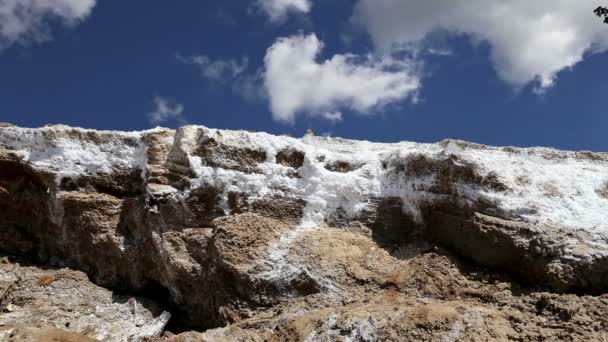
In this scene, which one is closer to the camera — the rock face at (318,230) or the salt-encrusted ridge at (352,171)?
the rock face at (318,230)

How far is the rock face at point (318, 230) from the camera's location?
11883 millimetres

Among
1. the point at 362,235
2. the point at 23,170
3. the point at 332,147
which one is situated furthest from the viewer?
the point at 332,147

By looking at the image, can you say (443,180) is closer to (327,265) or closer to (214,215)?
(327,265)

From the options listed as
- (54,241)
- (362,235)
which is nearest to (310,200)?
(362,235)

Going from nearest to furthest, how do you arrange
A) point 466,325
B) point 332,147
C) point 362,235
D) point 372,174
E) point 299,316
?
point 466,325, point 299,316, point 362,235, point 372,174, point 332,147

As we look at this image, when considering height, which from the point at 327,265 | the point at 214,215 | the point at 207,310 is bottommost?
the point at 207,310

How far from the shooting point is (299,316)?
42.1ft

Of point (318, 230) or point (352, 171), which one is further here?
point (352, 171)

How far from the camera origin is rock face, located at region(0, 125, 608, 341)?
11.9m

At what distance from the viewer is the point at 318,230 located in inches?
598

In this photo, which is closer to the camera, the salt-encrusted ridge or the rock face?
the rock face

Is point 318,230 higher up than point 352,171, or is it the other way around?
point 352,171

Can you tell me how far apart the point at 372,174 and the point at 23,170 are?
33.8 feet

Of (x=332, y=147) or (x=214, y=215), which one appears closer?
(x=214, y=215)
